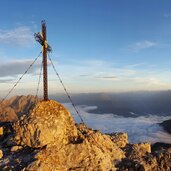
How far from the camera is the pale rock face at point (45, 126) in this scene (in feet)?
103

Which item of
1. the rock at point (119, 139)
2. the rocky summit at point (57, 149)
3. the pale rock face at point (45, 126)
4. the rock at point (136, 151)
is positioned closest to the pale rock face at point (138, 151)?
the rock at point (136, 151)

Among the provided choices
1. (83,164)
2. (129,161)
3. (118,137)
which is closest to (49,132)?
(83,164)

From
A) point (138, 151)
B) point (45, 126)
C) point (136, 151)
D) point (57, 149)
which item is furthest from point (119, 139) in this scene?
point (45, 126)

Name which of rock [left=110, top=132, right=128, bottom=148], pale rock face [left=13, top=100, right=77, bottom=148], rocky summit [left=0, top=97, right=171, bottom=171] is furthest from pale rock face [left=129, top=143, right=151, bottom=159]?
pale rock face [left=13, top=100, right=77, bottom=148]

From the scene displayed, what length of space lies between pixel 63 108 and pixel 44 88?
119 inches

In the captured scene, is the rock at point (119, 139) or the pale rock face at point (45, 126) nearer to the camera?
the pale rock face at point (45, 126)

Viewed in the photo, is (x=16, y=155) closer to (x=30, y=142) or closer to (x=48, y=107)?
(x=30, y=142)

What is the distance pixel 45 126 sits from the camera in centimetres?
3158

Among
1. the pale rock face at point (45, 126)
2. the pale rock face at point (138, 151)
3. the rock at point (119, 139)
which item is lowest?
the pale rock face at point (138, 151)

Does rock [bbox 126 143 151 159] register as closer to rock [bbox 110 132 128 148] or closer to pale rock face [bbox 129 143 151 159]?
pale rock face [bbox 129 143 151 159]

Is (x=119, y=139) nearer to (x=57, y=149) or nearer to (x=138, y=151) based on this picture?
(x=138, y=151)

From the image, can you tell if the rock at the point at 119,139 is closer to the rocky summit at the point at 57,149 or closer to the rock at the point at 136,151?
the rock at the point at 136,151

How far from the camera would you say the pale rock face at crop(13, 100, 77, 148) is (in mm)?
31297

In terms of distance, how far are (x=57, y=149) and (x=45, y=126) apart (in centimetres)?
260
